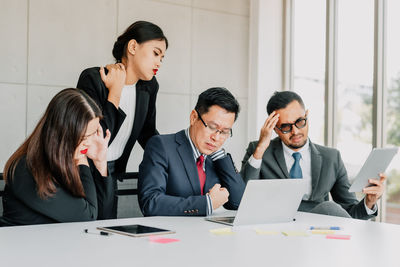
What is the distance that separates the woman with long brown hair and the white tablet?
1.53 meters

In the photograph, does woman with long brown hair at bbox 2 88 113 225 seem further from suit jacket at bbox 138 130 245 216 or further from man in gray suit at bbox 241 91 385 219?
man in gray suit at bbox 241 91 385 219

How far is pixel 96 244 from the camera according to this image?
6.08 feet

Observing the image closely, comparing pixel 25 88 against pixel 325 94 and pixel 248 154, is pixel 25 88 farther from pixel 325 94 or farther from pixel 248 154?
pixel 325 94

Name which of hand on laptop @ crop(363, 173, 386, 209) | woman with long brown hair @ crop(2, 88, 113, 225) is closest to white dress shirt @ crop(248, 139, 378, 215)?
hand on laptop @ crop(363, 173, 386, 209)

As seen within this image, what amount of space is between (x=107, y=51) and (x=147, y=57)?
1.35m

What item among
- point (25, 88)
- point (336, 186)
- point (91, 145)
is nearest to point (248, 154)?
point (336, 186)

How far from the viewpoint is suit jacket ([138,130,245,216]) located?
2682mm

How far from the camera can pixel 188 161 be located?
9.89ft

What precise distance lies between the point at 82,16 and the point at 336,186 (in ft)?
8.67

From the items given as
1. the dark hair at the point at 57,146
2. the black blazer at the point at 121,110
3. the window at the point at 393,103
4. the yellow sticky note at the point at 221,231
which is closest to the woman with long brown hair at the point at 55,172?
the dark hair at the point at 57,146

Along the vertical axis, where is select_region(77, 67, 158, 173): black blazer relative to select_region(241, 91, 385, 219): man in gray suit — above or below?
above

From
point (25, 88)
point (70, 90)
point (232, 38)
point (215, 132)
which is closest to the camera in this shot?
point (70, 90)

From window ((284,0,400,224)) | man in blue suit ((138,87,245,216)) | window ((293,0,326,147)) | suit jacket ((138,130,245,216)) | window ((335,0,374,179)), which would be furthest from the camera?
window ((293,0,326,147))

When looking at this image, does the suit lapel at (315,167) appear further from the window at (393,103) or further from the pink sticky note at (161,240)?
the pink sticky note at (161,240)
